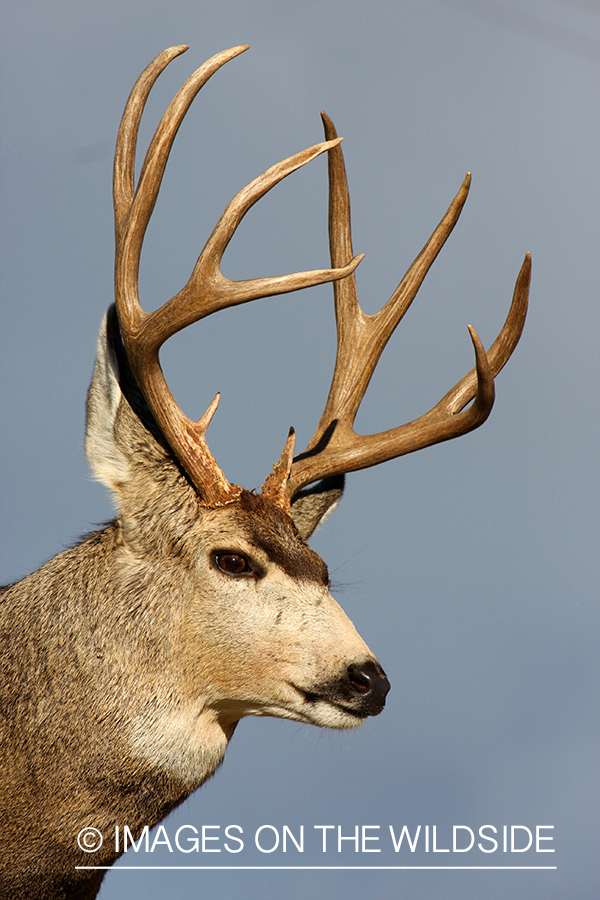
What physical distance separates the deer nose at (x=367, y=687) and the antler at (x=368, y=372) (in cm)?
140

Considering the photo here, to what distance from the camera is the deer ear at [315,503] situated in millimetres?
6551

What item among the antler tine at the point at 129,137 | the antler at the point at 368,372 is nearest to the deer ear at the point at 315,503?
the antler at the point at 368,372

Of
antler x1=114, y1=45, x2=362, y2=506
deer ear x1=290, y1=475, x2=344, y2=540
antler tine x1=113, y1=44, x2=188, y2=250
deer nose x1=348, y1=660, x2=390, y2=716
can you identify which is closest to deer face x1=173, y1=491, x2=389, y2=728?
deer nose x1=348, y1=660, x2=390, y2=716

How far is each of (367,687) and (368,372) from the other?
255cm

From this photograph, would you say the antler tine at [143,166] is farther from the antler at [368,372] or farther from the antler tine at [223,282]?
the antler at [368,372]

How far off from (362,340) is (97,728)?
3259mm

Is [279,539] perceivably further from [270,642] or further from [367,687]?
[367,687]

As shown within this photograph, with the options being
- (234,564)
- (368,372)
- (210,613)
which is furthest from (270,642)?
(368,372)

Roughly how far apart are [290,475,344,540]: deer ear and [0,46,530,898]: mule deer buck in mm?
665

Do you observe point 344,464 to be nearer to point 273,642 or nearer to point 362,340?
point 362,340

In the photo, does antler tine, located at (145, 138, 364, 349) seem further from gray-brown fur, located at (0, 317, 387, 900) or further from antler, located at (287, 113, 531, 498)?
antler, located at (287, 113, 531, 498)

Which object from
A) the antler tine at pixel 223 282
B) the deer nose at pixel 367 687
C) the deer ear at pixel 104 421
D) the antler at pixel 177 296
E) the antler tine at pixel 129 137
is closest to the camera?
the deer nose at pixel 367 687

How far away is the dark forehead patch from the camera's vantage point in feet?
17.5

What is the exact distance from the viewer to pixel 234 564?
209 inches
